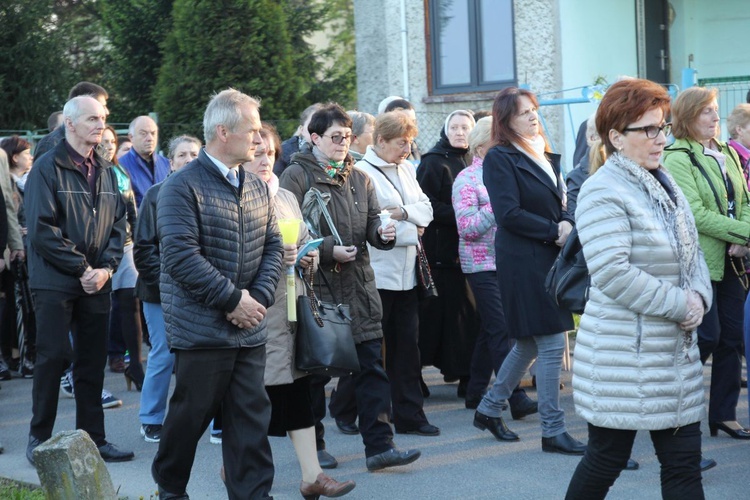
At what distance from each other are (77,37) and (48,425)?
20995 mm

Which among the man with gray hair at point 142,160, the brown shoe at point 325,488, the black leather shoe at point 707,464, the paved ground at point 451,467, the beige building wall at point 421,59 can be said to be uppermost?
the beige building wall at point 421,59

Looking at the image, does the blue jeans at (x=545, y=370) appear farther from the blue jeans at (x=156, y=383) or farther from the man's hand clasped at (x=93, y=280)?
the man's hand clasped at (x=93, y=280)

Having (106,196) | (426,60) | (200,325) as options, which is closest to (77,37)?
(426,60)

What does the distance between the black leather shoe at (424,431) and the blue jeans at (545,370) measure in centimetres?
68

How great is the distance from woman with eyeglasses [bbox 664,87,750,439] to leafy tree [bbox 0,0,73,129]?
57.0ft

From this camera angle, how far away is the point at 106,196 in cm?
688

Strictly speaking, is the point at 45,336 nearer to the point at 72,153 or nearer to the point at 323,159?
the point at 72,153

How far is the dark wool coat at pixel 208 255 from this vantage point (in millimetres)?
4945

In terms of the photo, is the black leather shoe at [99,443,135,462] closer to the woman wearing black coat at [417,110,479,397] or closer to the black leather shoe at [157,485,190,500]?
the black leather shoe at [157,485,190,500]

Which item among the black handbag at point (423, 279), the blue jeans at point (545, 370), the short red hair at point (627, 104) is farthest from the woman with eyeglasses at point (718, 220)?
the short red hair at point (627, 104)

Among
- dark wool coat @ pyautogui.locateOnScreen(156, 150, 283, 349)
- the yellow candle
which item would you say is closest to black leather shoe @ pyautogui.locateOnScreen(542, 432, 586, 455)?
the yellow candle

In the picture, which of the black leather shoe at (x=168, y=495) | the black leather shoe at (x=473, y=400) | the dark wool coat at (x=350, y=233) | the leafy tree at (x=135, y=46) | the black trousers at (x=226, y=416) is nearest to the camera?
the black trousers at (x=226, y=416)

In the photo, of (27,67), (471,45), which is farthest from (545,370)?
(27,67)

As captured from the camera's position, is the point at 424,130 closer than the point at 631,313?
No
